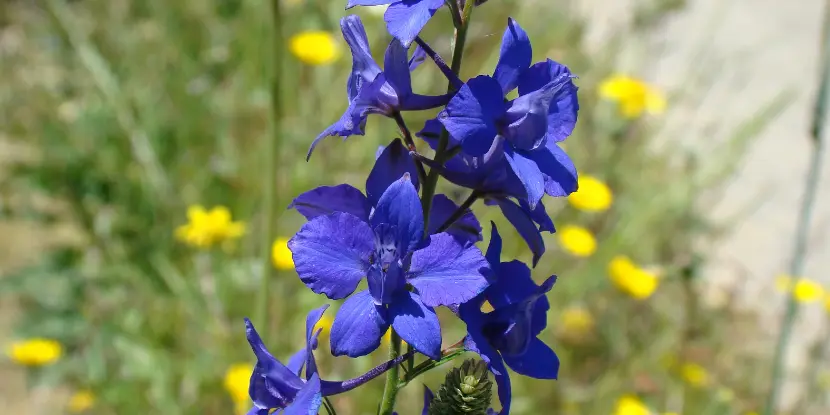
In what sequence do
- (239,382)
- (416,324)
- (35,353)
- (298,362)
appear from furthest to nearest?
(35,353) < (239,382) < (298,362) < (416,324)

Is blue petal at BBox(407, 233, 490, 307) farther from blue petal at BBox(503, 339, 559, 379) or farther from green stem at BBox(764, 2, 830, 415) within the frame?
green stem at BBox(764, 2, 830, 415)

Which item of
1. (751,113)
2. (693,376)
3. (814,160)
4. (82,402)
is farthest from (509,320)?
(751,113)

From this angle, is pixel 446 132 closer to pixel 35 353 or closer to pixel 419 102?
pixel 419 102

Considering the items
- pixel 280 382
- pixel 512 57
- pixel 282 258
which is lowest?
pixel 280 382

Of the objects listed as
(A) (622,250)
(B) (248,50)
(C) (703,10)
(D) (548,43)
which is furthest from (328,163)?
(C) (703,10)

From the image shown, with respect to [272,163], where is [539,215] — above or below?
below

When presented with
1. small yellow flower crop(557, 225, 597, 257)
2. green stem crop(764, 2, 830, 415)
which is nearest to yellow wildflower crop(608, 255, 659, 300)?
small yellow flower crop(557, 225, 597, 257)
